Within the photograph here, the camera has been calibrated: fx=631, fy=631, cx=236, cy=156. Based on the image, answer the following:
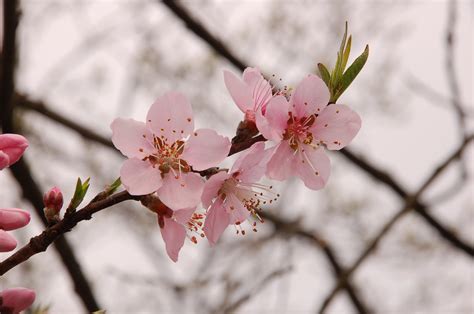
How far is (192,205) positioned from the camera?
102cm

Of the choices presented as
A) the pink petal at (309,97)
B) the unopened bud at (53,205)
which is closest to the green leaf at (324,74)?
the pink petal at (309,97)

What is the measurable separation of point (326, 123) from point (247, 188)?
186 millimetres

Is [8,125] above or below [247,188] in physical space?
above

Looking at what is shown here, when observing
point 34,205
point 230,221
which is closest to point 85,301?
point 34,205

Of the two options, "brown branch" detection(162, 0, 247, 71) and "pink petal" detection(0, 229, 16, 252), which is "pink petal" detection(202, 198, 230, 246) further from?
"brown branch" detection(162, 0, 247, 71)

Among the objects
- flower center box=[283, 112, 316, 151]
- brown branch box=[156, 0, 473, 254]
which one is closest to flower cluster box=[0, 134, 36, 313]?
flower center box=[283, 112, 316, 151]

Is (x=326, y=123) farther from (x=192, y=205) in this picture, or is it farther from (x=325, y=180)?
(x=192, y=205)

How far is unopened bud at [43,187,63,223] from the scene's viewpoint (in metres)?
1.02

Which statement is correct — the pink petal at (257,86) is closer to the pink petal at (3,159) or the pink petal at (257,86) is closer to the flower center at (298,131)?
the flower center at (298,131)

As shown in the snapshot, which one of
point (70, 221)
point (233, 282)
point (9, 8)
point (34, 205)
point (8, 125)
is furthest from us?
point (233, 282)

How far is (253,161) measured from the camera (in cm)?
102

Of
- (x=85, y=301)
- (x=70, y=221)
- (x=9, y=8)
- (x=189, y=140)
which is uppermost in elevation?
(x=9, y=8)

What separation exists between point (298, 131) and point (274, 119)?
9cm

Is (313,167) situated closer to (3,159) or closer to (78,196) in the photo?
(78,196)
